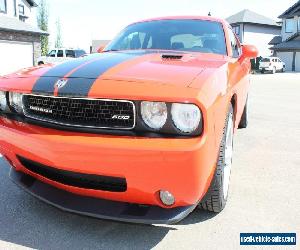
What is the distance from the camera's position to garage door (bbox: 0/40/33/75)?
18.7 metres

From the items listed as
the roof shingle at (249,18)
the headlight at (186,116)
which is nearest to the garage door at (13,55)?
the headlight at (186,116)

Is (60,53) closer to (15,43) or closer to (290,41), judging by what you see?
(15,43)

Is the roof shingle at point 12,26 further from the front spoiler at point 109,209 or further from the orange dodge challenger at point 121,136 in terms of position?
the front spoiler at point 109,209

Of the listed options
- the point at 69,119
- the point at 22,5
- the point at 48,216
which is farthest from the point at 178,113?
the point at 22,5

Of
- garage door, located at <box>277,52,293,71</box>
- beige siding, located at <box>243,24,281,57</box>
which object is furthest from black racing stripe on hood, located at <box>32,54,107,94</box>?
beige siding, located at <box>243,24,281,57</box>

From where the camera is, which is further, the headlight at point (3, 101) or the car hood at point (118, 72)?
the headlight at point (3, 101)

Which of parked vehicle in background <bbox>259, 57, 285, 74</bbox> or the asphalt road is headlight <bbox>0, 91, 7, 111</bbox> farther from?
parked vehicle in background <bbox>259, 57, 285, 74</bbox>

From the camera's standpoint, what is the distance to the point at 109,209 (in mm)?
2275

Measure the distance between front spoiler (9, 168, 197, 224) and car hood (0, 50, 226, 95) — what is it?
69cm

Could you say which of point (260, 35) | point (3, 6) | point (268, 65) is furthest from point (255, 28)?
point (3, 6)

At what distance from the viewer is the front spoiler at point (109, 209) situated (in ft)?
7.18

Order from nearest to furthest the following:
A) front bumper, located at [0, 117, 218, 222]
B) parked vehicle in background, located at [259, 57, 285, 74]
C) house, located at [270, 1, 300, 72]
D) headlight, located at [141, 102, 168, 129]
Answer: front bumper, located at [0, 117, 218, 222] < headlight, located at [141, 102, 168, 129] < parked vehicle in background, located at [259, 57, 285, 74] < house, located at [270, 1, 300, 72]

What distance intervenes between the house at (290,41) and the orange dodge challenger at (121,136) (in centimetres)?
3603

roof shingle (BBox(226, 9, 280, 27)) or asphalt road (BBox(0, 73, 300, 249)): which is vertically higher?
roof shingle (BBox(226, 9, 280, 27))
